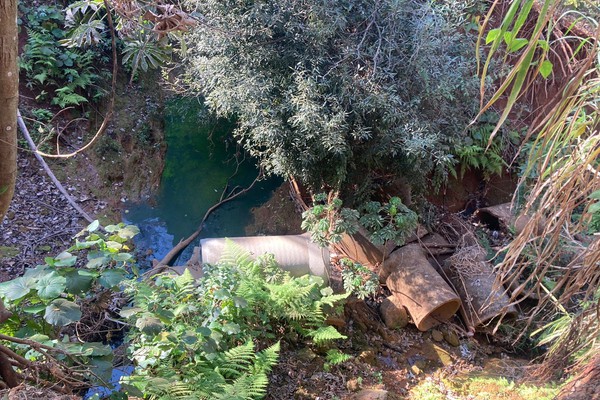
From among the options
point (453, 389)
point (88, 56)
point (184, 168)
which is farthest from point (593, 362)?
point (88, 56)

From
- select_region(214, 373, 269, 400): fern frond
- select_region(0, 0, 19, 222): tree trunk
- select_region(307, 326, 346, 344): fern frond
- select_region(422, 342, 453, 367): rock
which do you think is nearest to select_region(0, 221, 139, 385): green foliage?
select_region(214, 373, 269, 400): fern frond

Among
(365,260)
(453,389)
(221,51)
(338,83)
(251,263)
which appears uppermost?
(221,51)

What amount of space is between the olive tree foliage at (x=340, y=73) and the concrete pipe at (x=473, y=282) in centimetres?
123

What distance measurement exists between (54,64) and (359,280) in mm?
5134

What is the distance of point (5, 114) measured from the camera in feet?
4.77

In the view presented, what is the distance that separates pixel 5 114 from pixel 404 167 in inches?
138

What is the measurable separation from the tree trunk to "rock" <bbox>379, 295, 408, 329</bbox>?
3.71m

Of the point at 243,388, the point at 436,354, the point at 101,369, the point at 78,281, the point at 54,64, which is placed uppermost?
the point at 54,64

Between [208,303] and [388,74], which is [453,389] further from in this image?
[388,74]

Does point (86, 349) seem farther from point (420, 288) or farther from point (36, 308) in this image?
point (420, 288)

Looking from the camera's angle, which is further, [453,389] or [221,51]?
[221,51]

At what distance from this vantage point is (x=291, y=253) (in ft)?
14.9

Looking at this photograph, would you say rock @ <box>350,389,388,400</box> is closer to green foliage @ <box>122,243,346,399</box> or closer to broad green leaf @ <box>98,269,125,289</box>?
green foliage @ <box>122,243,346,399</box>

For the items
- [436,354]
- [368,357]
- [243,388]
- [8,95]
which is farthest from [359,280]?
[8,95]
